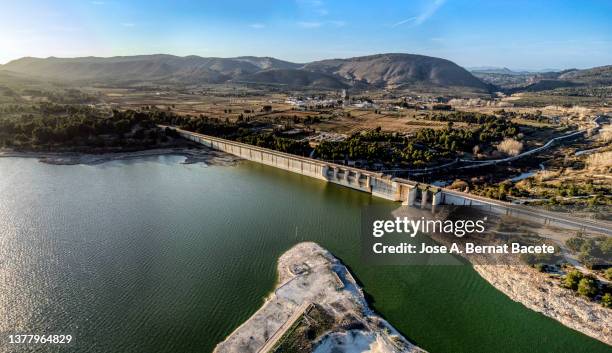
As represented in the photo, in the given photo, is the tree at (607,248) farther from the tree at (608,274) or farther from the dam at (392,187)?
the dam at (392,187)

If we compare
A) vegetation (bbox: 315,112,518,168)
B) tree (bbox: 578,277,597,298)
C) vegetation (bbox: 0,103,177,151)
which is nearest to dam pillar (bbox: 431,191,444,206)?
vegetation (bbox: 315,112,518,168)

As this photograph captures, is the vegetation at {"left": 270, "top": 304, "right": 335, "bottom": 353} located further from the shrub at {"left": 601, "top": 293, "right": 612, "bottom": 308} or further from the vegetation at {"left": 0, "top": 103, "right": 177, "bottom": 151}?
the vegetation at {"left": 0, "top": 103, "right": 177, "bottom": 151}

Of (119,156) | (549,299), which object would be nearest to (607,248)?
(549,299)

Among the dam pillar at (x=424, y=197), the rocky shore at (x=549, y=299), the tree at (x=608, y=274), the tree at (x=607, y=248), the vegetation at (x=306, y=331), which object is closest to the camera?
the vegetation at (x=306, y=331)

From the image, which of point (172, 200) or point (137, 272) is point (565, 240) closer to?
point (137, 272)


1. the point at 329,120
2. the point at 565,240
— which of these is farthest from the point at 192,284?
the point at 329,120

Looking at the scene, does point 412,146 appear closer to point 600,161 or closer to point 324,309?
point 600,161

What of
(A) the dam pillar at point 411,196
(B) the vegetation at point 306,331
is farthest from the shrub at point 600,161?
(B) the vegetation at point 306,331
